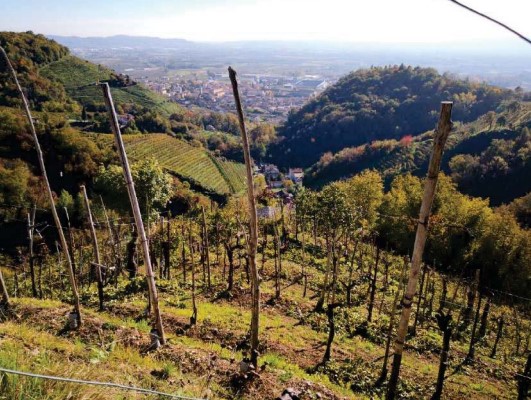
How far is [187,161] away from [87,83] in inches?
1618

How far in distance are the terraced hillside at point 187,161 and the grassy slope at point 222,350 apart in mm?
49414

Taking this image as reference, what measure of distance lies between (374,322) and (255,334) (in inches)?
372

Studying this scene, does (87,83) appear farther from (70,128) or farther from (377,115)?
(377,115)

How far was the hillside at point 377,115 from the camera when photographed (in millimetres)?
120812

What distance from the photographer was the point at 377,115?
125125 millimetres

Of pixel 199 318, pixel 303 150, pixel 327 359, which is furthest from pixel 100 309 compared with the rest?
pixel 303 150

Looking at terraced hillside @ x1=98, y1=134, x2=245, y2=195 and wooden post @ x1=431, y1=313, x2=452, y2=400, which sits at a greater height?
wooden post @ x1=431, y1=313, x2=452, y2=400

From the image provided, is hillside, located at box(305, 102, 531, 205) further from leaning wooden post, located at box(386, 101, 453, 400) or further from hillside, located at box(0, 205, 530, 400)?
leaning wooden post, located at box(386, 101, 453, 400)

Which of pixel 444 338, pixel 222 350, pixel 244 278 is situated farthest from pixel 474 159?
pixel 222 350

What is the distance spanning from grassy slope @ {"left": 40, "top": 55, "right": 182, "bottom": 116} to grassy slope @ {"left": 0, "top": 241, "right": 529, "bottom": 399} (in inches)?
3240

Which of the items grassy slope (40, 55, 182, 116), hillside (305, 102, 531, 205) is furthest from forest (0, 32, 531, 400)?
grassy slope (40, 55, 182, 116)

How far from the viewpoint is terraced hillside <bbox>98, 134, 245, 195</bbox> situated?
6531 centimetres

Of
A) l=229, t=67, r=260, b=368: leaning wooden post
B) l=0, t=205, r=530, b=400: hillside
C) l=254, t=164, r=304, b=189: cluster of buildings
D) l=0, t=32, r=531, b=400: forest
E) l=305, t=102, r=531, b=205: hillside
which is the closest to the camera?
l=229, t=67, r=260, b=368: leaning wooden post

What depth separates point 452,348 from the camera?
524 inches
